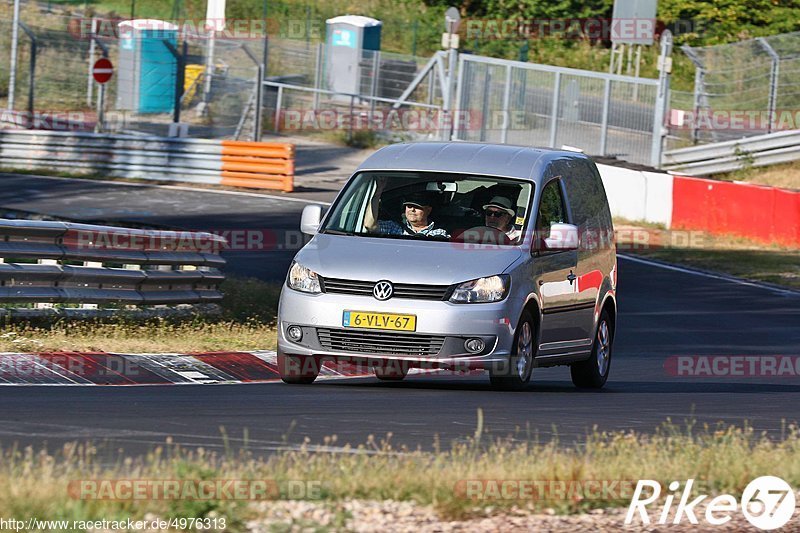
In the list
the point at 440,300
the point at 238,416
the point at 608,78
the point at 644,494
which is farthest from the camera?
the point at 608,78

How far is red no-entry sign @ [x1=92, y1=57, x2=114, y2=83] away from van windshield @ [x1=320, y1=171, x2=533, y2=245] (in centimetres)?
→ 2645

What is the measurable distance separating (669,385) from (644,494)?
20.5ft

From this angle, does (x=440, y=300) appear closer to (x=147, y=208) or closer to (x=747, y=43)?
(x=147, y=208)

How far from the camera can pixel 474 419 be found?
353 inches

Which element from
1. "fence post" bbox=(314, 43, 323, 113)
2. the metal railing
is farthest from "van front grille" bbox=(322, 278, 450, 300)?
"fence post" bbox=(314, 43, 323, 113)

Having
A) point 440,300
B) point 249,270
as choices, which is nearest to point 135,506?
point 440,300

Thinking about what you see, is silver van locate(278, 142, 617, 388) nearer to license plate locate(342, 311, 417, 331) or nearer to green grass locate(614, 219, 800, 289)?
license plate locate(342, 311, 417, 331)

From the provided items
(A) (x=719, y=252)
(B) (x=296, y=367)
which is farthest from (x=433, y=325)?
(A) (x=719, y=252)

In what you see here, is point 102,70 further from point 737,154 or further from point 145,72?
point 737,154

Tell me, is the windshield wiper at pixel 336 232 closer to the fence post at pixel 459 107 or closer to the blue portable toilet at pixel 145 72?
the fence post at pixel 459 107

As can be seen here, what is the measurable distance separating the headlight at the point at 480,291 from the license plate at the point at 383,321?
0.33 metres

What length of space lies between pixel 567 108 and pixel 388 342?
2508 cm

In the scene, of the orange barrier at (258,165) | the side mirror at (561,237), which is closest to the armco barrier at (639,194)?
the orange barrier at (258,165)

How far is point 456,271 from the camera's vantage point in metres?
10.1
